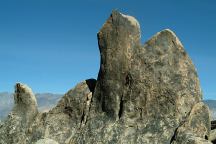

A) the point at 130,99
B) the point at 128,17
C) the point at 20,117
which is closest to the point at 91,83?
the point at 130,99

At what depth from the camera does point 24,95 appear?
141 feet

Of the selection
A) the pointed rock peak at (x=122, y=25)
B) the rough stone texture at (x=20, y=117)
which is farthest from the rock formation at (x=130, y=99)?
the rough stone texture at (x=20, y=117)

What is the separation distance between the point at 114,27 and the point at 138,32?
2303mm

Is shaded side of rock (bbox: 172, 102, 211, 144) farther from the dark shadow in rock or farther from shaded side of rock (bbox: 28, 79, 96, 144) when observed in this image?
the dark shadow in rock

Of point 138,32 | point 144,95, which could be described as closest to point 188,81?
point 144,95

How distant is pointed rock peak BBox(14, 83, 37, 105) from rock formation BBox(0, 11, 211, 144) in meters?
2.22

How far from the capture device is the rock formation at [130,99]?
34688 millimetres

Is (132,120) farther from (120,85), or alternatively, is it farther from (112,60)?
(112,60)

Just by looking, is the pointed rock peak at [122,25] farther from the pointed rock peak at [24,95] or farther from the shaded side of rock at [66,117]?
the pointed rock peak at [24,95]

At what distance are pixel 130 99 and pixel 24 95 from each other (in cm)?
1227

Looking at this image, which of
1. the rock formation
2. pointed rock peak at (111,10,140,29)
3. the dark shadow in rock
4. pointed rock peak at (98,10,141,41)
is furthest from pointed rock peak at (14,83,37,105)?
pointed rock peak at (111,10,140,29)

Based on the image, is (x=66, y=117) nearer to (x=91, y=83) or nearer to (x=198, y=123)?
(x=91, y=83)

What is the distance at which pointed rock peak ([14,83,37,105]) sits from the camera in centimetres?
4278

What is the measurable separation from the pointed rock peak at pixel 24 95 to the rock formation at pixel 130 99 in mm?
2220
